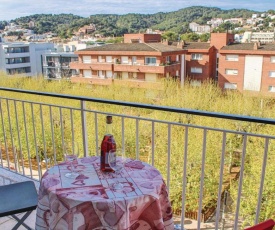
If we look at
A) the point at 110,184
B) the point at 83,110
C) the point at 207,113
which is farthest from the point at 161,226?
the point at 83,110

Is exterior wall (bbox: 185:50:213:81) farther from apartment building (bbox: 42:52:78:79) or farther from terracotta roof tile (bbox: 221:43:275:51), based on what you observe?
apartment building (bbox: 42:52:78:79)

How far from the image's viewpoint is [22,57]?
32969mm

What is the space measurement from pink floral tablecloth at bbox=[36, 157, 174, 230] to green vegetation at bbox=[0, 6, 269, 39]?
67.5 feet

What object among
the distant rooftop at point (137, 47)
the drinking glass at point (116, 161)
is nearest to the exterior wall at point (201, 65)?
the distant rooftop at point (137, 47)

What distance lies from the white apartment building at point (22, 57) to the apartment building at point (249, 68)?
1730cm

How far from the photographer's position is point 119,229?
1.21m

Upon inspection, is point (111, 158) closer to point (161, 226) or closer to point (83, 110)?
point (161, 226)

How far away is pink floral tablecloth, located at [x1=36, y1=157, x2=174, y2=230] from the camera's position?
47.5 inches

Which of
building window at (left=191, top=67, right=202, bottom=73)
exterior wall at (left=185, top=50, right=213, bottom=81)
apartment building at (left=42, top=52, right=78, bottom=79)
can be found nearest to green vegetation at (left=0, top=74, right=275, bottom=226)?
exterior wall at (left=185, top=50, right=213, bottom=81)

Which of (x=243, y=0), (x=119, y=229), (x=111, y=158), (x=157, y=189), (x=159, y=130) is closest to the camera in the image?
(x=119, y=229)

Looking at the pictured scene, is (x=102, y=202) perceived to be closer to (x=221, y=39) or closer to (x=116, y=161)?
(x=116, y=161)

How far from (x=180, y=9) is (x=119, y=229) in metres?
23.1

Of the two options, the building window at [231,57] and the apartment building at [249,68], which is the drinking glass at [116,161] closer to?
the apartment building at [249,68]

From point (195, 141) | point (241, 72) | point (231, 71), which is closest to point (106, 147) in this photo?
point (195, 141)
